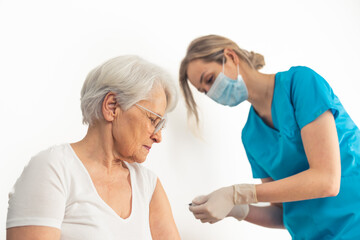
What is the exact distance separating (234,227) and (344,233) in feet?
2.24

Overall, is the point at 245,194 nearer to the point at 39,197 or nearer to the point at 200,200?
the point at 200,200

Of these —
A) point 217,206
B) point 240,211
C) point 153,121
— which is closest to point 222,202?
point 217,206

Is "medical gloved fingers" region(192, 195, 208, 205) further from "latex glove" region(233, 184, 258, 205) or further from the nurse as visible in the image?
"latex glove" region(233, 184, 258, 205)

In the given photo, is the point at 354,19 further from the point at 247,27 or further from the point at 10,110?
the point at 10,110

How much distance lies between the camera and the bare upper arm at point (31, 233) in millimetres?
935

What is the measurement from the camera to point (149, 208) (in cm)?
131

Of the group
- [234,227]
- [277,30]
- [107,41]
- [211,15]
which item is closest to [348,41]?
[277,30]

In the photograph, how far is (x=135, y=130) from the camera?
118 centimetres

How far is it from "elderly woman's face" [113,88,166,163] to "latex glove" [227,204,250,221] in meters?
0.67

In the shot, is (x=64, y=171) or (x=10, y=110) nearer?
(x=64, y=171)

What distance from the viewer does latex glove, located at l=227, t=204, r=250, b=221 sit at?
66.6 inches

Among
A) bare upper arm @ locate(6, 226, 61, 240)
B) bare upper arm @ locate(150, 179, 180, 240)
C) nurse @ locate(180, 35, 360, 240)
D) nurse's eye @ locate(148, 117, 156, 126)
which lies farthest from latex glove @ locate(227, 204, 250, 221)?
bare upper arm @ locate(6, 226, 61, 240)

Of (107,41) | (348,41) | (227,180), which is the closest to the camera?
(107,41)

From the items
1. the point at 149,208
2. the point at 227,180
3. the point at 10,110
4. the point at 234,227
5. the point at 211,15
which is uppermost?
the point at 211,15
